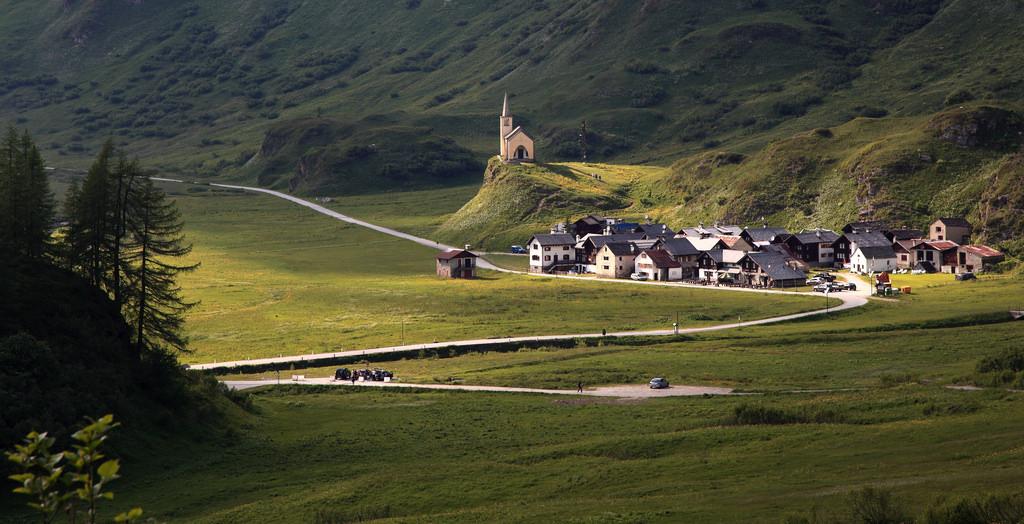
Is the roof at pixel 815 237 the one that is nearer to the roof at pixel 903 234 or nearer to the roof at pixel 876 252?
Answer: the roof at pixel 903 234

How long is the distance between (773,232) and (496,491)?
325ft

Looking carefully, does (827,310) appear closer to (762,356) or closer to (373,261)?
(762,356)

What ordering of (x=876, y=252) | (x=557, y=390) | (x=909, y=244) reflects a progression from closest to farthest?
(x=557, y=390) → (x=876, y=252) → (x=909, y=244)

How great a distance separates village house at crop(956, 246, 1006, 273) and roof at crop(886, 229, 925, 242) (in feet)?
32.8

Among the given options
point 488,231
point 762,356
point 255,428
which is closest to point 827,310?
point 762,356

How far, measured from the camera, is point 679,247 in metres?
132

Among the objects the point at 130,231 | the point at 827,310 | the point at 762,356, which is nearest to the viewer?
the point at 130,231

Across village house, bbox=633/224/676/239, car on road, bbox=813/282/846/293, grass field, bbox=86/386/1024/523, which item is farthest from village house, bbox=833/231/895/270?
grass field, bbox=86/386/1024/523

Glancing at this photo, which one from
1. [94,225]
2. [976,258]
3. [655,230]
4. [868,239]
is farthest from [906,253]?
[94,225]

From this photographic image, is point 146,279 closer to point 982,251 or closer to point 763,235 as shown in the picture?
point 763,235

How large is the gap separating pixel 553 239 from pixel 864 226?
129ft

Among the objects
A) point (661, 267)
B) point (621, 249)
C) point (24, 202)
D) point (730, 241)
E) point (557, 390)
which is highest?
point (24, 202)

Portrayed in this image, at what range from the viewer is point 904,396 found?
61031 millimetres

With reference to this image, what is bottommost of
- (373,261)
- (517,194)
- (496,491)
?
(496,491)
